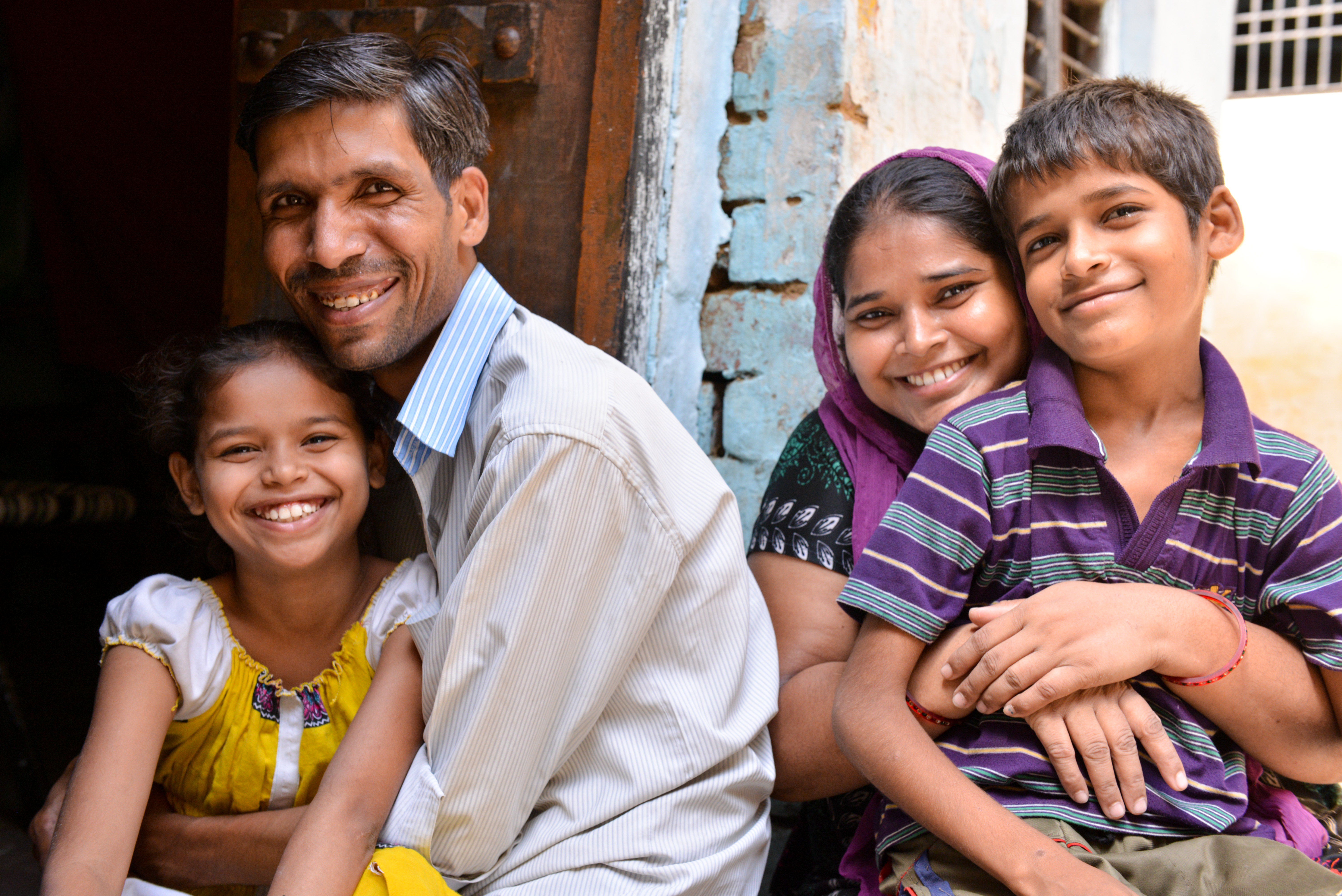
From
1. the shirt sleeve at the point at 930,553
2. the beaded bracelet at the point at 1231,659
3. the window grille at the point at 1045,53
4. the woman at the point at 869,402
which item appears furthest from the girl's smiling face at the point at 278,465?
the window grille at the point at 1045,53

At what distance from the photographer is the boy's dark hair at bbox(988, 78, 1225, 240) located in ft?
4.48

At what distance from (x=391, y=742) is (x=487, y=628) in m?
0.28

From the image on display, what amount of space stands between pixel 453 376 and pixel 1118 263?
1016mm

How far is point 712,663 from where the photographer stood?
4.79 ft

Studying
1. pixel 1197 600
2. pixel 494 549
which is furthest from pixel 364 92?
pixel 1197 600

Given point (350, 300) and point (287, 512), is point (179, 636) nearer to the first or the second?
point (287, 512)

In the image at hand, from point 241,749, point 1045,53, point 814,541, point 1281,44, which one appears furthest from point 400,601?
point 1281,44

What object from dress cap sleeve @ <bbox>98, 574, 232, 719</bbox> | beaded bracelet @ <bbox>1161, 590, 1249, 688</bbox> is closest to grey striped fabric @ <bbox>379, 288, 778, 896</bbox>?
dress cap sleeve @ <bbox>98, 574, 232, 719</bbox>

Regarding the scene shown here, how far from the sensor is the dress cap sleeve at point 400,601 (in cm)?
159

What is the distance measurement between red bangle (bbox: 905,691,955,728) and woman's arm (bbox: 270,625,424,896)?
2.43 ft

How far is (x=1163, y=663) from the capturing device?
4.19ft

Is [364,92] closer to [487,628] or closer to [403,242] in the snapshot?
[403,242]

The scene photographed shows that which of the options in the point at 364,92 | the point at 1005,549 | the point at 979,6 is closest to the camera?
the point at 1005,549

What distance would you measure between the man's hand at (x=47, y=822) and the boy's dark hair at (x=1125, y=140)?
179 centimetres
